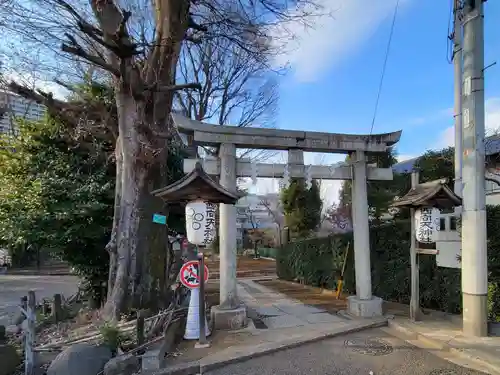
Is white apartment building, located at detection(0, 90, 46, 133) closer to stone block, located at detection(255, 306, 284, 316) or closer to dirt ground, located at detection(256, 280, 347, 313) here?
stone block, located at detection(255, 306, 284, 316)

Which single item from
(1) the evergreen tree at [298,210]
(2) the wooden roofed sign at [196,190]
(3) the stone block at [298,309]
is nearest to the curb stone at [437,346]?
(3) the stone block at [298,309]

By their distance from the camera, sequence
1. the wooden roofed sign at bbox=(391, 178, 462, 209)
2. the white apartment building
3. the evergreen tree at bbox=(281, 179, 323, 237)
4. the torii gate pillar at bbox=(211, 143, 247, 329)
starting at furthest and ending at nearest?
1. the evergreen tree at bbox=(281, 179, 323, 237)
2. the white apartment building
3. the torii gate pillar at bbox=(211, 143, 247, 329)
4. the wooden roofed sign at bbox=(391, 178, 462, 209)

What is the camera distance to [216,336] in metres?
6.70

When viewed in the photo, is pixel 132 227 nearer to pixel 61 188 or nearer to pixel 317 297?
pixel 61 188

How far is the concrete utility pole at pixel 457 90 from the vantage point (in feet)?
24.3

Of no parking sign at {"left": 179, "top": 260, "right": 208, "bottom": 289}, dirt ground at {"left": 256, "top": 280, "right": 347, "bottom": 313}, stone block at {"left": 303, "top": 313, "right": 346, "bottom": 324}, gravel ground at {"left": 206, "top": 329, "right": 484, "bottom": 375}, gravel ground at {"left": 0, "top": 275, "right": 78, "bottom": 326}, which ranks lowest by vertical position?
gravel ground at {"left": 0, "top": 275, "right": 78, "bottom": 326}

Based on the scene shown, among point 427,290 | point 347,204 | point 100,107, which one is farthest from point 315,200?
point 100,107

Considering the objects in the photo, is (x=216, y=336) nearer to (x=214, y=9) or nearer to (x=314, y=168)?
(x=314, y=168)

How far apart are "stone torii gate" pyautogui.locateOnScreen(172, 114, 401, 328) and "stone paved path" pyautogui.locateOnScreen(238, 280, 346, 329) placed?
0.79 metres

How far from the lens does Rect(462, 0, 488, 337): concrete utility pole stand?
604 cm

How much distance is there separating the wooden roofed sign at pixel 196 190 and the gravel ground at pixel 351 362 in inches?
113

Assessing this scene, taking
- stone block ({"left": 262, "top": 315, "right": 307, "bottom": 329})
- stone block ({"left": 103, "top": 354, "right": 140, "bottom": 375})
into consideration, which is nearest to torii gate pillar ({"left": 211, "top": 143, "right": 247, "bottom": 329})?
stone block ({"left": 262, "top": 315, "right": 307, "bottom": 329})

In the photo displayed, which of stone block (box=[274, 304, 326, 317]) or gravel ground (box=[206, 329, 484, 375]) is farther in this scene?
stone block (box=[274, 304, 326, 317])

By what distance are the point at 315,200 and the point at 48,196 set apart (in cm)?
1963
